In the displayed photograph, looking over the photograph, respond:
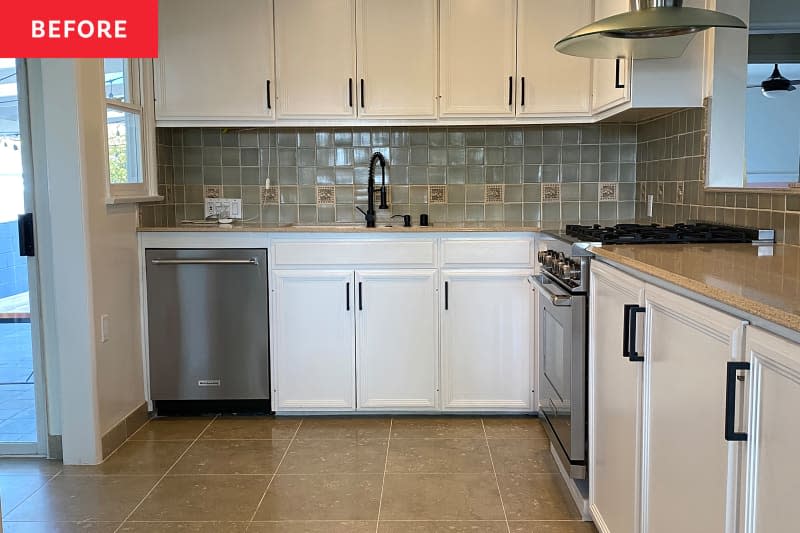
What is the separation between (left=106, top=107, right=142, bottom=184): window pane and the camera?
3350mm

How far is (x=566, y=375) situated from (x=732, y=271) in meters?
1.02

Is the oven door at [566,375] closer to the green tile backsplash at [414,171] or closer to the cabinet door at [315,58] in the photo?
the green tile backsplash at [414,171]

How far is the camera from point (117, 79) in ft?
11.3

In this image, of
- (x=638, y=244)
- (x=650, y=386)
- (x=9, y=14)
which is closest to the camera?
(x=650, y=386)

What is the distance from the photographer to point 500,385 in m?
3.60

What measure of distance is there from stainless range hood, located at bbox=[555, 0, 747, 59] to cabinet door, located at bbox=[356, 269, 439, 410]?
137 centimetres

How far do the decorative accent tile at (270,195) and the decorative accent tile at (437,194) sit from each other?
0.88 metres

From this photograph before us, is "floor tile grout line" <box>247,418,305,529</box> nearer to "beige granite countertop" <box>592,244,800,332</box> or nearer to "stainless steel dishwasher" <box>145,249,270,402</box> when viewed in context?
"stainless steel dishwasher" <box>145,249,270,402</box>

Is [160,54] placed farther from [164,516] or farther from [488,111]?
[164,516]

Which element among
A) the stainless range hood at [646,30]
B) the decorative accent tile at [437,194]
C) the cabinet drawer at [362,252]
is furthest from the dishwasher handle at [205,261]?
the stainless range hood at [646,30]

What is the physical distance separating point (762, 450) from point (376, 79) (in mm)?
2907

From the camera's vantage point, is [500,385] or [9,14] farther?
[500,385]

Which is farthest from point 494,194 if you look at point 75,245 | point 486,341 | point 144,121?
point 75,245

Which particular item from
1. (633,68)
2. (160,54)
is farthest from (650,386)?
(160,54)
